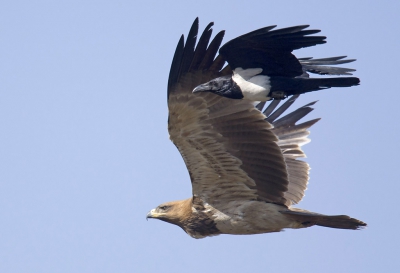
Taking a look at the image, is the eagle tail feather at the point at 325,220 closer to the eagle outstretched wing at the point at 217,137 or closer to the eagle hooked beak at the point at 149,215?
the eagle outstretched wing at the point at 217,137

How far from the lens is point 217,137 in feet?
32.9

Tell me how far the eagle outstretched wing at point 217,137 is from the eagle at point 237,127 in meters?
0.01

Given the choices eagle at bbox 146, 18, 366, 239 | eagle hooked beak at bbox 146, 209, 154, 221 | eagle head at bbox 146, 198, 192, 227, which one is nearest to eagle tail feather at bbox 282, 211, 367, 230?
eagle at bbox 146, 18, 366, 239

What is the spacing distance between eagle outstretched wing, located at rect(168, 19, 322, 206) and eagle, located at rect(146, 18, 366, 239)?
1 centimetres

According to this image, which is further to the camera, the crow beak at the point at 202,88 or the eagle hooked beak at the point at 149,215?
the eagle hooked beak at the point at 149,215

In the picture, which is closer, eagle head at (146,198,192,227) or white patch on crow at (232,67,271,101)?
white patch on crow at (232,67,271,101)

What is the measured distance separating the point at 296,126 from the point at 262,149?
1.99 m

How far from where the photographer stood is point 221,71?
32.2 feet

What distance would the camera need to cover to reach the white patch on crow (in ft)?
31.6

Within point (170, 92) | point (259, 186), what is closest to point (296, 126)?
point (259, 186)

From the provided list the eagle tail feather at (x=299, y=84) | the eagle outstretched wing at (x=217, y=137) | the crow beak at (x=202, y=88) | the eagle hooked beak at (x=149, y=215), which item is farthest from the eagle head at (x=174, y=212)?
the eagle tail feather at (x=299, y=84)

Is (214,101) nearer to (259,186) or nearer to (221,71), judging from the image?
(221,71)

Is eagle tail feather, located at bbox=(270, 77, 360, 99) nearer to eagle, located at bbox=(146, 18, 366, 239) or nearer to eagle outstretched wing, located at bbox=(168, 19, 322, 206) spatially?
eagle, located at bbox=(146, 18, 366, 239)

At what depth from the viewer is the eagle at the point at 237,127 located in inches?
372
